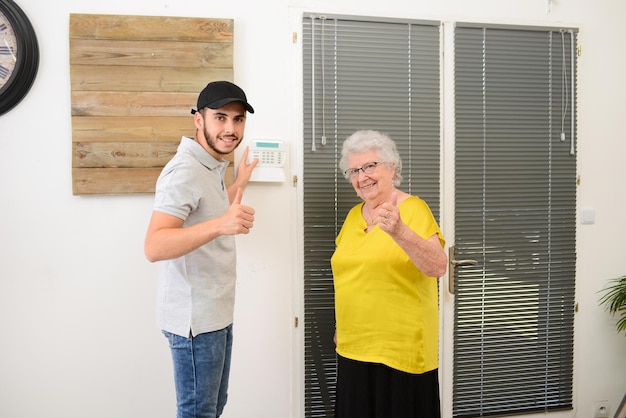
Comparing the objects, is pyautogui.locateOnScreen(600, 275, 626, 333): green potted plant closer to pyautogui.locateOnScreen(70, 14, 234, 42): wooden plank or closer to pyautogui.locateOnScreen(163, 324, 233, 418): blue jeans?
pyautogui.locateOnScreen(163, 324, 233, 418): blue jeans

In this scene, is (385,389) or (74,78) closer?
(385,389)

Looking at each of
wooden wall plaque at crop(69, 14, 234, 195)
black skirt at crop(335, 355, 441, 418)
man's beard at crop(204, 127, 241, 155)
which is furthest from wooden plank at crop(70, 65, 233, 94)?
black skirt at crop(335, 355, 441, 418)

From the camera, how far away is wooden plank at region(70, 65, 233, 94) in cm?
213

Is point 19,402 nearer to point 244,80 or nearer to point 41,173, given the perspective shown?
point 41,173

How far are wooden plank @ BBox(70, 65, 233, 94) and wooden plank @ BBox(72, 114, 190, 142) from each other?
0.13 meters

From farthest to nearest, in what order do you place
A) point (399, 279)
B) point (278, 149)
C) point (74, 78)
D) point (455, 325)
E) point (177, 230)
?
1. point (455, 325)
2. point (278, 149)
3. point (74, 78)
4. point (399, 279)
5. point (177, 230)

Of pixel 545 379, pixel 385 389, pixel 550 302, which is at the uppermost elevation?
pixel 550 302

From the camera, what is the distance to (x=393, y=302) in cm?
184

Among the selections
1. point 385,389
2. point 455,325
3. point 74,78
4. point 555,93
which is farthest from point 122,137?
point 555,93

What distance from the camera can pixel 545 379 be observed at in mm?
2604

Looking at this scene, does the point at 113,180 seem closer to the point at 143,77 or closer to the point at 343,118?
the point at 143,77

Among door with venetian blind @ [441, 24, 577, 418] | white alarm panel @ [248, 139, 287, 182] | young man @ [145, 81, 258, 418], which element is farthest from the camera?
Result: door with venetian blind @ [441, 24, 577, 418]

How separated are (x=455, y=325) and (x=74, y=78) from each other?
2.17m

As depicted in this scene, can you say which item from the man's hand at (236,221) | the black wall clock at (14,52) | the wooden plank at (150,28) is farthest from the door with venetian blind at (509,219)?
the black wall clock at (14,52)
